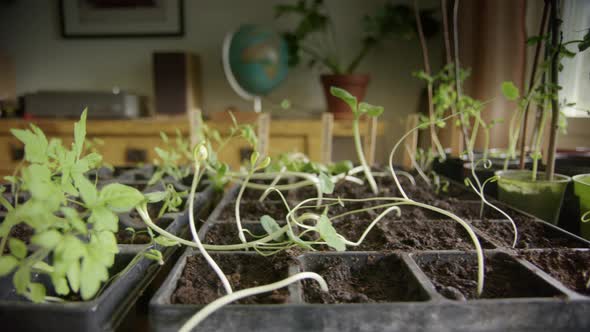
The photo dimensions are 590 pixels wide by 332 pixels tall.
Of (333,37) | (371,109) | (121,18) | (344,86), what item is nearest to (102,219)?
(371,109)

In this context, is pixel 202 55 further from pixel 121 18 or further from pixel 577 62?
pixel 577 62

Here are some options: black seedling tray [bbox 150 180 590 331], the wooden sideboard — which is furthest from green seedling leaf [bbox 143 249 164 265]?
the wooden sideboard

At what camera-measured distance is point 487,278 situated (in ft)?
1.44

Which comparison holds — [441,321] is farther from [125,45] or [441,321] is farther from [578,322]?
[125,45]

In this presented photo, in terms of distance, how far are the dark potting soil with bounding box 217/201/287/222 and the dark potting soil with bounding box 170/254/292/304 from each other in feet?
0.55

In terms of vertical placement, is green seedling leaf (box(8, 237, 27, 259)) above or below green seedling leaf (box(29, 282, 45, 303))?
above

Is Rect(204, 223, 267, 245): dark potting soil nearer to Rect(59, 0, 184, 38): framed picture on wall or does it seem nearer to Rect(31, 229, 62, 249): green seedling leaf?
Rect(31, 229, 62, 249): green seedling leaf

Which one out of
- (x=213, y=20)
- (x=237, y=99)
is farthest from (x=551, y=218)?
(x=213, y=20)

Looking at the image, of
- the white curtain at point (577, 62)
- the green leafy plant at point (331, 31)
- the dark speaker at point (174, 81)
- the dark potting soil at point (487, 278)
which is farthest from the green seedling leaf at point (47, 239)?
the dark speaker at point (174, 81)

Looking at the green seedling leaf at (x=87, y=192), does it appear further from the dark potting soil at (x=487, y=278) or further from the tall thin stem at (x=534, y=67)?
the tall thin stem at (x=534, y=67)

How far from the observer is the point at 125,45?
262cm

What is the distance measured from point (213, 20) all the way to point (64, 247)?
2499 mm

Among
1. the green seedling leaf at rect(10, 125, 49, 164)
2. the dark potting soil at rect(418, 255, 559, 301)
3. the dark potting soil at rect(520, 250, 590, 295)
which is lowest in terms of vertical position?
the dark potting soil at rect(418, 255, 559, 301)

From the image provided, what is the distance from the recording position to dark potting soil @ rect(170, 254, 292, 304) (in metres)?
0.37
